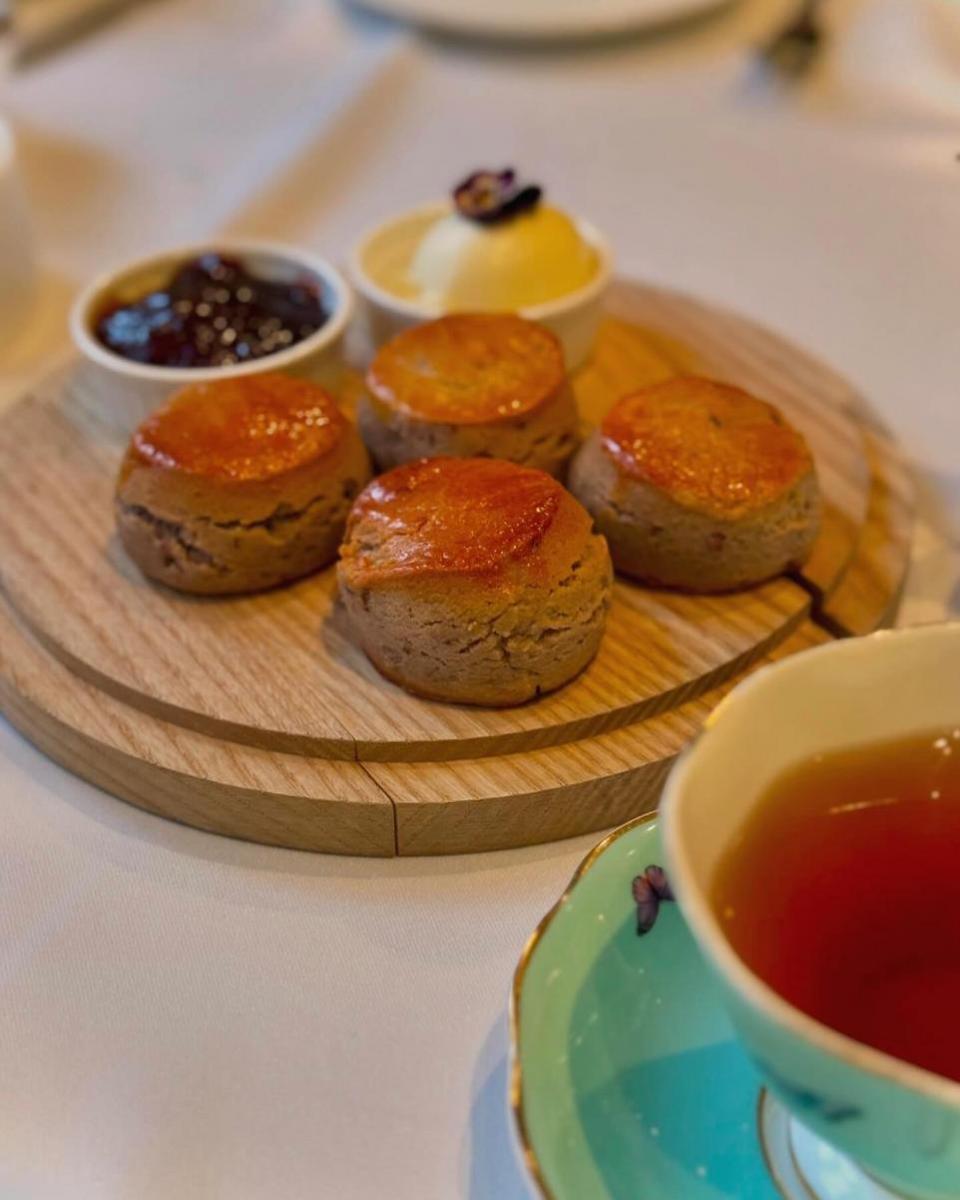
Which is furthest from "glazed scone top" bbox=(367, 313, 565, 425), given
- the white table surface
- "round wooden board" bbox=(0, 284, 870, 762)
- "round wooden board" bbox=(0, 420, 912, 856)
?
the white table surface

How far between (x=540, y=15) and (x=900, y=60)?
83 centimetres

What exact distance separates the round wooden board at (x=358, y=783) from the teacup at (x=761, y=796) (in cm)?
36

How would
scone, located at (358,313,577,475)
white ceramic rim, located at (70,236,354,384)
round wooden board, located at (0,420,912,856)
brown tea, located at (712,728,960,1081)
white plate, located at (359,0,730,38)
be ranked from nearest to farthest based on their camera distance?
brown tea, located at (712,728,960,1081)
round wooden board, located at (0,420,912,856)
scone, located at (358,313,577,475)
white ceramic rim, located at (70,236,354,384)
white plate, located at (359,0,730,38)

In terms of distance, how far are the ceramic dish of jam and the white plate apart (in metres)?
1.26

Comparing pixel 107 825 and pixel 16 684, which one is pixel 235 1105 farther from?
pixel 16 684

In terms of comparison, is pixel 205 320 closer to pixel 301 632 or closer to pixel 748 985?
pixel 301 632

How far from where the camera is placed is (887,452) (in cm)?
178

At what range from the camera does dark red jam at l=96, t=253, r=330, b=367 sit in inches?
72.0

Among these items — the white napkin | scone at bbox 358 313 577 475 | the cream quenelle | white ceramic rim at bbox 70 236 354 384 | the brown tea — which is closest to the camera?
the brown tea

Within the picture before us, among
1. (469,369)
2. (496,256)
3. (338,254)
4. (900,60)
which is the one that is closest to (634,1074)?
(469,369)

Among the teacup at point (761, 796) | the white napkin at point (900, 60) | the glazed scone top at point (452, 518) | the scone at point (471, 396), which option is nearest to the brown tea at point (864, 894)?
the teacup at point (761, 796)

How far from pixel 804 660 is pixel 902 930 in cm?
23

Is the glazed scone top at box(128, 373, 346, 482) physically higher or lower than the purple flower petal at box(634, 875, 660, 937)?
higher

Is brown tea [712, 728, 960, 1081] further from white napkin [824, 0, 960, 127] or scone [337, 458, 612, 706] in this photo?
white napkin [824, 0, 960, 127]
